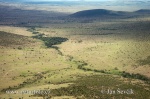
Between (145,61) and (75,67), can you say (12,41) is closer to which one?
(75,67)

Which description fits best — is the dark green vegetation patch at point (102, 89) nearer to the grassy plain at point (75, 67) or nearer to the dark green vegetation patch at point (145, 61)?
the grassy plain at point (75, 67)

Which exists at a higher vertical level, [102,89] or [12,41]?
[12,41]

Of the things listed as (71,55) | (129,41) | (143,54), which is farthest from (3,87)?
(129,41)

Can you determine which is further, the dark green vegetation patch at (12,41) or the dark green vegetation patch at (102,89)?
the dark green vegetation patch at (12,41)

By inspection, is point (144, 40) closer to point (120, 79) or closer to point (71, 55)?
point (71, 55)

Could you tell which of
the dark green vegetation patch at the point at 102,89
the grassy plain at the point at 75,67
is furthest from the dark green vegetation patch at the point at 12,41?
the dark green vegetation patch at the point at 102,89

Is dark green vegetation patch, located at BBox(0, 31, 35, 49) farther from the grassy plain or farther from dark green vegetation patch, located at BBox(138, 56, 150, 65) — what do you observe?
dark green vegetation patch, located at BBox(138, 56, 150, 65)

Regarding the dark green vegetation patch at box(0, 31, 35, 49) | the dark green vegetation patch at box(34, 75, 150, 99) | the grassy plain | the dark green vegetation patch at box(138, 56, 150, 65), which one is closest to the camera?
the dark green vegetation patch at box(34, 75, 150, 99)

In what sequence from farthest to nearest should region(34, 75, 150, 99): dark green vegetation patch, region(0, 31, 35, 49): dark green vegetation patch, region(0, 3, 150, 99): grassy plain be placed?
1. region(0, 31, 35, 49): dark green vegetation patch
2. region(0, 3, 150, 99): grassy plain
3. region(34, 75, 150, 99): dark green vegetation patch

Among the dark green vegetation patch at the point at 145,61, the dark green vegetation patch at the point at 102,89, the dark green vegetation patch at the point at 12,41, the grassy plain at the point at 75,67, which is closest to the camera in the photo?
the dark green vegetation patch at the point at 102,89

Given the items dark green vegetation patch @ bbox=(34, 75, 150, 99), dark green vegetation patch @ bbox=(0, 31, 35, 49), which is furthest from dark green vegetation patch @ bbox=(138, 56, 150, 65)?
dark green vegetation patch @ bbox=(0, 31, 35, 49)

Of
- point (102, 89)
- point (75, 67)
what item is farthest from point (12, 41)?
point (102, 89)
